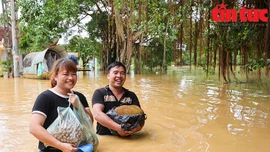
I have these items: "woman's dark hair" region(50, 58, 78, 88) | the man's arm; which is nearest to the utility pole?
the man's arm

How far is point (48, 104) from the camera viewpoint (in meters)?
2.10

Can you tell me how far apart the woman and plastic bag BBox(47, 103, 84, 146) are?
5 centimetres

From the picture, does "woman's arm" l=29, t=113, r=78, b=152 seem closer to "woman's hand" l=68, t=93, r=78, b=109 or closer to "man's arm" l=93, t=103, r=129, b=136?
"woman's hand" l=68, t=93, r=78, b=109

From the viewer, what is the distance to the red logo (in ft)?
16.9

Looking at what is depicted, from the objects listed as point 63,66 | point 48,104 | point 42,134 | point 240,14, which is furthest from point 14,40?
point 42,134

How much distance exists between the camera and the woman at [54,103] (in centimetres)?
202

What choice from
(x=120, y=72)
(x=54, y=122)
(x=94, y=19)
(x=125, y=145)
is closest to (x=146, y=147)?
(x=125, y=145)

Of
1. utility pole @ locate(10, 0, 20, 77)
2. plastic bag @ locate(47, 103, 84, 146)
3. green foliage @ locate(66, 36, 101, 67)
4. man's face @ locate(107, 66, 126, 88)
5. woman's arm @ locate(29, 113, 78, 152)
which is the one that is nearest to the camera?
woman's arm @ locate(29, 113, 78, 152)

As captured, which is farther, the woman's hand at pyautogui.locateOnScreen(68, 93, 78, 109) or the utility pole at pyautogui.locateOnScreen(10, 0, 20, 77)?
the utility pole at pyautogui.locateOnScreen(10, 0, 20, 77)

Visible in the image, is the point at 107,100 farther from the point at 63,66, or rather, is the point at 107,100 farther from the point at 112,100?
the point at 63,66

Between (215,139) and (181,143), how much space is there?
47 cm

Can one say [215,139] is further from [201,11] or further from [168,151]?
[201,11]

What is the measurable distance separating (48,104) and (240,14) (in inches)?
181

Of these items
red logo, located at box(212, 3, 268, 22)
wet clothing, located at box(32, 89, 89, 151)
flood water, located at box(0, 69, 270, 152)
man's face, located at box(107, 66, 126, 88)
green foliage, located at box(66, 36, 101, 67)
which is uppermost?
green foliage, located at box(66, 36, 101, 67)
